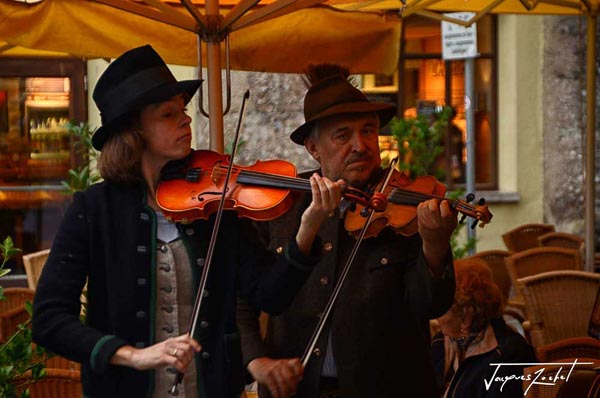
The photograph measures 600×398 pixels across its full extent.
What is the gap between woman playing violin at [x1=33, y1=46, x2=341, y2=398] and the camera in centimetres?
296

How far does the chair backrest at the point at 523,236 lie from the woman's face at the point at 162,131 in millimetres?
6671

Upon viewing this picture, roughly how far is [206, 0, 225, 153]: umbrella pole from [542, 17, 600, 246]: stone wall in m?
7.75

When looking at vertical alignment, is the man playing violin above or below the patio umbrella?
below

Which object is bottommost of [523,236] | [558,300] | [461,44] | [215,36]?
[558,300]

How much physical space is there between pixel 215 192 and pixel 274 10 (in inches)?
59.5

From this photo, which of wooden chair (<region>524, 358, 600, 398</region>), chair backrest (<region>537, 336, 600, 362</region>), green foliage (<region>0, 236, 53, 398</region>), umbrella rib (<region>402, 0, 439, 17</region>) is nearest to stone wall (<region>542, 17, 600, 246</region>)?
umbrella rib (<region>402, 0, 439, 17</region>)

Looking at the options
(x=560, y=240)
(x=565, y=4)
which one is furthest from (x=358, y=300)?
(x=560, y=240)

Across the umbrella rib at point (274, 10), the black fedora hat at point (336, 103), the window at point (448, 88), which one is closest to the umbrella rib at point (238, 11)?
the umbrella rib at point (274, 10)

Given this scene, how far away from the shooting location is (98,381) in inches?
118

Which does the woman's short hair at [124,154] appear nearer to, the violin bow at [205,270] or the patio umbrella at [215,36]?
the violin bow at [205,270]

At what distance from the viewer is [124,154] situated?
3.12 m

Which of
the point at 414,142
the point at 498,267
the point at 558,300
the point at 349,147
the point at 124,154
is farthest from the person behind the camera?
the point at 414,142
